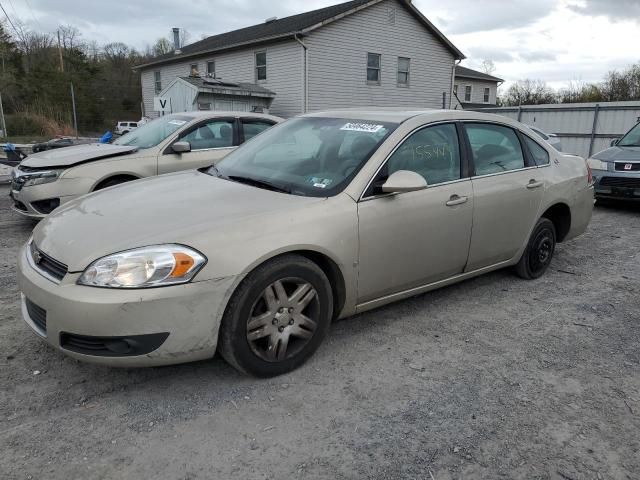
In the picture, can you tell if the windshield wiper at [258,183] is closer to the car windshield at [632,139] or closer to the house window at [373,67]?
the car windshield at [632,139]

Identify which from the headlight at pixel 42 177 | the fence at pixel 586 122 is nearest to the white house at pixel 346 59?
the fence at pixel 586 122

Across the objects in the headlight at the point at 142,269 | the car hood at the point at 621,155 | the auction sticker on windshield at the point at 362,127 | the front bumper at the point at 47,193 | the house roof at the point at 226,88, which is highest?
the house roof at the point at 226,88

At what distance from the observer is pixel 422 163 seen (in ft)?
11.9

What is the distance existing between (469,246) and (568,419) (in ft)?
5.13

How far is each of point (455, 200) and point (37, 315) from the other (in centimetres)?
284

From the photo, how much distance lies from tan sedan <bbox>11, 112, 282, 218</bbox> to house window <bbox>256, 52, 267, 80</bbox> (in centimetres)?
1714

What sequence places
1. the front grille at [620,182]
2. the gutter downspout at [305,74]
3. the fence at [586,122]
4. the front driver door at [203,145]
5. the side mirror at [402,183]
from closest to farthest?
1. the side mirror at [402,183]
2. the front driver door at [203,145]
3. the front grille at [620,182]
4. the fence at [586,122]
5. the gutter downspout at [305,74]

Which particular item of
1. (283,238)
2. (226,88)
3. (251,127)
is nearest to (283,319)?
(283,238)

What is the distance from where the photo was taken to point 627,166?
8141mm

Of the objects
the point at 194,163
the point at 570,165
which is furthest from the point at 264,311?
the point at 194,163

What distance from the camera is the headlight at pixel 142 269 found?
2482mm

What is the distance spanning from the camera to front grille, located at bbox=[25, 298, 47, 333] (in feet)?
8.61

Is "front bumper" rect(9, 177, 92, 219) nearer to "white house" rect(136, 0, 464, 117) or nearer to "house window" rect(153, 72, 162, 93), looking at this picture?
"white house" rect(136, 0, 464, 117)

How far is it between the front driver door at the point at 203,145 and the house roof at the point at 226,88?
1385 centimetres
